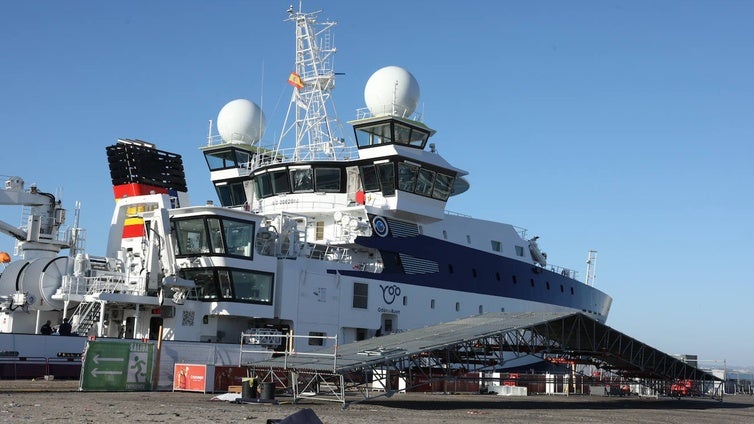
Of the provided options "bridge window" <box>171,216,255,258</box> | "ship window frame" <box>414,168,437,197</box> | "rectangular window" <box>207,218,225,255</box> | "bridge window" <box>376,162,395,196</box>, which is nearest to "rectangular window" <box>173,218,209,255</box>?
"bridge window" <box>171,216,255,258</box>

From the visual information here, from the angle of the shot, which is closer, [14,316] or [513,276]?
[14,316]

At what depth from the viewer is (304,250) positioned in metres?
33.5

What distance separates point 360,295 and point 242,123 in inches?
538

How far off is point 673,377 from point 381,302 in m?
12.2

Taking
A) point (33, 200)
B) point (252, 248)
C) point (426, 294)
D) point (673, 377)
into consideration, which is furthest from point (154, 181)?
point (673, 377)

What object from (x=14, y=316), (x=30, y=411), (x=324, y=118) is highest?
(x=324, y=118)

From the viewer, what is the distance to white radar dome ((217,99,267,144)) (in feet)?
141

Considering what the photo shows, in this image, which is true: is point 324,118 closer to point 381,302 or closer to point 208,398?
point 381,302

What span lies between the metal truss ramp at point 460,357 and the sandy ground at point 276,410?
89cm

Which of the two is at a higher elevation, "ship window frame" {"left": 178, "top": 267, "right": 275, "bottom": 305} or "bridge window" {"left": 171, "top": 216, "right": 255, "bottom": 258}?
"bridge window" {"left": 171, "top": 216, "right": 255, "bottom": 258}

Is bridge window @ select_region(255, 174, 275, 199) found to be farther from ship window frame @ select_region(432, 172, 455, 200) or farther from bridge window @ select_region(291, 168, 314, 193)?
ship window frame @ select_region(432, 172, 455, 200)

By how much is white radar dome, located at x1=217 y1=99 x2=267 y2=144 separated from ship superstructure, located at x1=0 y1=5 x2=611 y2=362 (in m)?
0.08

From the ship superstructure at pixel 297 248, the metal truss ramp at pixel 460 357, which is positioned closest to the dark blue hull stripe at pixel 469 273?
the ship superstructure at pixel 297 248

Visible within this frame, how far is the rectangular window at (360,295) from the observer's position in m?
34.2
